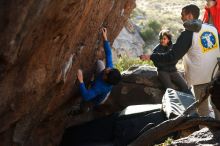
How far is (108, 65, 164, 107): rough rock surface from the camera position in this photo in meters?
12.1

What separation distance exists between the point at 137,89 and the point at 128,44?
67.4 feet

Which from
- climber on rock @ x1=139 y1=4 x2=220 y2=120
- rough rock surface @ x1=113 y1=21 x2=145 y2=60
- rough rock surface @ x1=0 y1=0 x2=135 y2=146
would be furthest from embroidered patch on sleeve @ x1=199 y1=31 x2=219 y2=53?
rough rock surface @ x1=113 y1=21 x2=145 y2=60

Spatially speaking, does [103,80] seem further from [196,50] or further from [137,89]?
[137,89]

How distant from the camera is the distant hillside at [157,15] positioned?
38872 mm

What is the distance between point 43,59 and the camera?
22.9ft

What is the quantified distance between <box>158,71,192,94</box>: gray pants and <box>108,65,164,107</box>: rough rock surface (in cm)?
74

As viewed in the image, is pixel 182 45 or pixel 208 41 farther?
pixel 208 41

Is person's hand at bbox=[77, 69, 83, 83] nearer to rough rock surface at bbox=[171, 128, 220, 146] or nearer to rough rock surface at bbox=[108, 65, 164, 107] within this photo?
rough rock surface at bbox=[108, 65, 164, 107]

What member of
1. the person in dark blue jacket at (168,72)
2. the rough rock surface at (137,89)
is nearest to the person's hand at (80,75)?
Answer: the person in dark blue jacket at (168,72)

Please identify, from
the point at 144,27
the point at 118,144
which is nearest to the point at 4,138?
the point at 118,144

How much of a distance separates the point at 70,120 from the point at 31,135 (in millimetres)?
1980

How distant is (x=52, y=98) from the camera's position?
8531 millimetres

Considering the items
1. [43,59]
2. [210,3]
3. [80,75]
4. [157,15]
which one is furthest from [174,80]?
[157,15]

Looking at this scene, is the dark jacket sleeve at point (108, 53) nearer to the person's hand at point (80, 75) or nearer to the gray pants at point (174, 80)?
the person's hand at point (80, 75)
